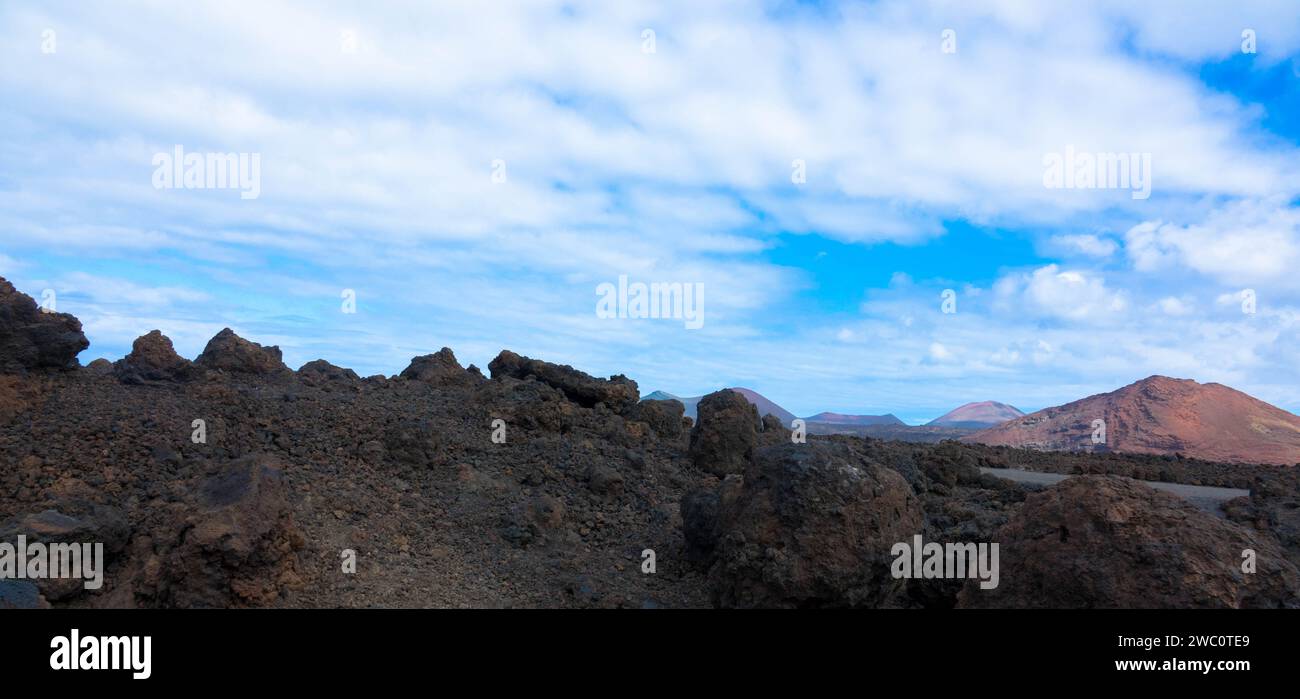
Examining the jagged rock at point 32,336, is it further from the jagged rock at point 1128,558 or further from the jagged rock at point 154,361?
the jagged rock at point 1128,558

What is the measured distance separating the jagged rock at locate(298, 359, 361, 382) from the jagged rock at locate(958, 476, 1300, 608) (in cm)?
1214

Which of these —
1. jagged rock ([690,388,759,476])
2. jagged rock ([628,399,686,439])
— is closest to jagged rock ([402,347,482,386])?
jagged rock ([628,399,686,439])

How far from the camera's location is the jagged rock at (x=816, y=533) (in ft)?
24.3

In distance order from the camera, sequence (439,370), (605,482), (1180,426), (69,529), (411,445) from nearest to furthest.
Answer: (69,529), (411,445), (605,482), (439,370), (1180,426)

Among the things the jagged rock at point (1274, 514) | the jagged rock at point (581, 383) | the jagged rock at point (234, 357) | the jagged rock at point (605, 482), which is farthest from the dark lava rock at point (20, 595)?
the jagged rock at point (1274, 514)

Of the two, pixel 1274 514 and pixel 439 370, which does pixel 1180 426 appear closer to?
pixel 1274 514

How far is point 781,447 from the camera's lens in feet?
27.2

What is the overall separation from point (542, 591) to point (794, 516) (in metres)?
2.98

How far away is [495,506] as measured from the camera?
10508 mm

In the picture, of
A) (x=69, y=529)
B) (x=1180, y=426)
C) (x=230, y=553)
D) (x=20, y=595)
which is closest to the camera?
(x=20, y=595)

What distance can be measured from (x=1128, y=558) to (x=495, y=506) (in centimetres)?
731

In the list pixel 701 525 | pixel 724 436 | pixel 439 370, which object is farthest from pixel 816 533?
pixel 439 370

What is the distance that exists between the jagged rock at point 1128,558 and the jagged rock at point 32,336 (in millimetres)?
12677
